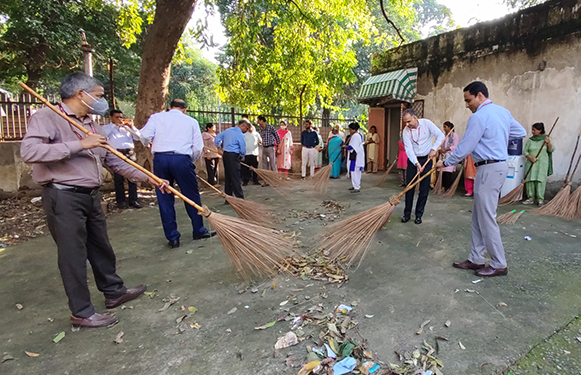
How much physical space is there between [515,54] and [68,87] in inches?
317

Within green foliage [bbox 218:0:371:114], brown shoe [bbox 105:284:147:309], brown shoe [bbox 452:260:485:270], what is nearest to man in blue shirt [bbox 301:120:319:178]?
green foliage [bbox 218:0:371:114]

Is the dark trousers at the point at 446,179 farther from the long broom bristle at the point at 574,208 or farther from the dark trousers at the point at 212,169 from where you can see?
the dark trousers at the point at 212,169

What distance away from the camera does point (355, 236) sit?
3758mm

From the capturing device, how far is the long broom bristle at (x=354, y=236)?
363 centimetres

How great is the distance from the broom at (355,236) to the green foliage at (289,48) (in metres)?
5.96

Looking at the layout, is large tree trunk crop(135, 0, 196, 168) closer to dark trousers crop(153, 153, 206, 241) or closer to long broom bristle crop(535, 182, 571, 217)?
dark trousers crop(153, 153, 206, 241)

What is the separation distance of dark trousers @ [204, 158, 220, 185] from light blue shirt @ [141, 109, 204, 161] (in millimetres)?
4309

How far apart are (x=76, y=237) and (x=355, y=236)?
104 inches

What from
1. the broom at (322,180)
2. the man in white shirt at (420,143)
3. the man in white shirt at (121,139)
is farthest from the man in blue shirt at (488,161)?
the man in white shirt at (121,139)

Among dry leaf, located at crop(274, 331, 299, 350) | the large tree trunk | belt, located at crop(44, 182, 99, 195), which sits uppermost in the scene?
the large tree trunk

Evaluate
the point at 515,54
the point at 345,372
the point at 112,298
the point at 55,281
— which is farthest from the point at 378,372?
the point at 515,54

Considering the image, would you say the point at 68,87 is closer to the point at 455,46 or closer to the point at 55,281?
the point at 55,281

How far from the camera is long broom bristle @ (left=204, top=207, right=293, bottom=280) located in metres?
3.16

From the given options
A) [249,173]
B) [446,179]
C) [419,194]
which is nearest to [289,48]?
[249,173]
